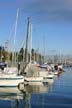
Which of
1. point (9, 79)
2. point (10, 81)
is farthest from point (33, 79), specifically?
point (9, 79)

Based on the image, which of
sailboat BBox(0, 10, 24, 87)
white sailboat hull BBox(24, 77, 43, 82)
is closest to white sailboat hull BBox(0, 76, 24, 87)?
sailboat BBox(0, 10, 24, 87)

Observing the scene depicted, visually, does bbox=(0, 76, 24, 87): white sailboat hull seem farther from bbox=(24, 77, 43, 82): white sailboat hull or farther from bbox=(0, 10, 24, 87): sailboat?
bbox=(24, 77, 43, 82): white sailboat hull

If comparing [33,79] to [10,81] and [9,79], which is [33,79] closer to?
[10,81]

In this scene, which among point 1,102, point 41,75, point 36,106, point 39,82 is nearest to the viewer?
point 36,106

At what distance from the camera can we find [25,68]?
65.9m

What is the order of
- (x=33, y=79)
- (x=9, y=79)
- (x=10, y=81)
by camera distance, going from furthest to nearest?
(x=33, y=79) < (x=10, y=81) < (x=9, y=79)

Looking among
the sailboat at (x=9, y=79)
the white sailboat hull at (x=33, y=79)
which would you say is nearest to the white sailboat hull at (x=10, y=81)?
the sailboat at (x=9, y=79)

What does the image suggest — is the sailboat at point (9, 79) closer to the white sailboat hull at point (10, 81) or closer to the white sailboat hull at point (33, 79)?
the white sailboat hull at point (10, 81)

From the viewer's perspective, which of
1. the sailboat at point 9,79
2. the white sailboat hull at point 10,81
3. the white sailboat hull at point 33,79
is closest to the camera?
the sailboat at point 9,79

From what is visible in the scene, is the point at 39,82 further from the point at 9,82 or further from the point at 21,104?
the point at 21,104

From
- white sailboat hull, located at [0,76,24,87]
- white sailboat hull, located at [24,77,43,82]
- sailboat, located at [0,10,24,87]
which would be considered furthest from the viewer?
white sailboat hull, located at [24,77,43,82]

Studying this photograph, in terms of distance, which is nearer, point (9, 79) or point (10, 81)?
point (9, 79)

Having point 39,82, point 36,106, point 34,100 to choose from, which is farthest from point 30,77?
point 36,106

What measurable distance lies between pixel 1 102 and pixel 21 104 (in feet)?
8.24
